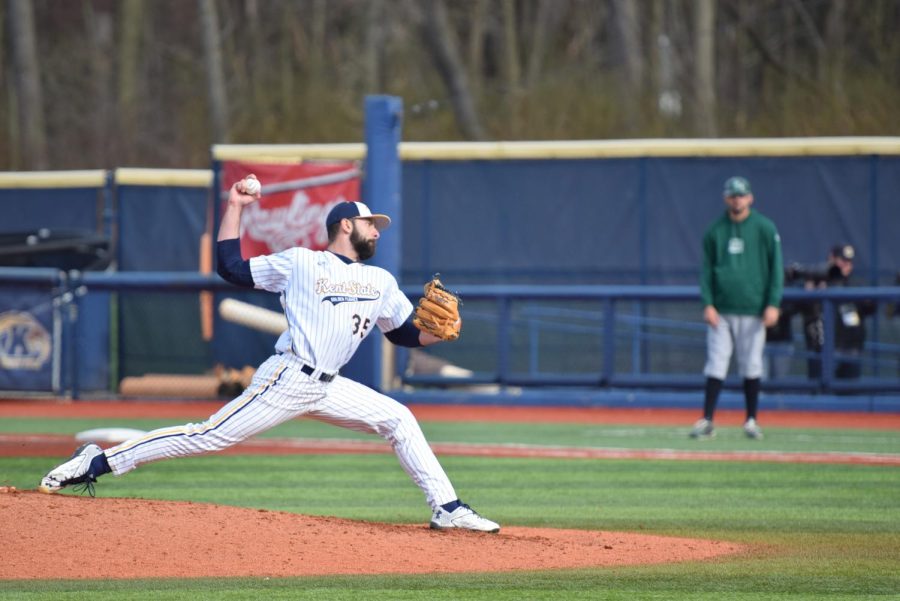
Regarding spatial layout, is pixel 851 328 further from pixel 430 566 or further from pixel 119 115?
pixel 119 115

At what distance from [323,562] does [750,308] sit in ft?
18.9

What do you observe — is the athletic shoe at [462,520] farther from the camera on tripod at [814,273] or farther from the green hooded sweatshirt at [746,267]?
the camera on tripod at [814,273]

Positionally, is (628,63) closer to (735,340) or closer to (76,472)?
(735,340)

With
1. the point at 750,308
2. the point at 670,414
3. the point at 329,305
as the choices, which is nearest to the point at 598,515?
the point at 329,305

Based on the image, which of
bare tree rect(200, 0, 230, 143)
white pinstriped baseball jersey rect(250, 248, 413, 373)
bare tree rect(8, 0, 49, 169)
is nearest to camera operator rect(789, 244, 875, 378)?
white pinstriped baseball jersey rect(250, 248, 413, 373)

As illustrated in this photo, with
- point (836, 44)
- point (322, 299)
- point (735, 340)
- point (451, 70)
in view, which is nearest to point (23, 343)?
point (735, 340)

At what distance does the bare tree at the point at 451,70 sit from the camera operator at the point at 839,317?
24.2 ft

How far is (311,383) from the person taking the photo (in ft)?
21.3

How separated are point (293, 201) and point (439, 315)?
8.58 meters

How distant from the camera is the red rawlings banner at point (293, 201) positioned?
1477 centimetres

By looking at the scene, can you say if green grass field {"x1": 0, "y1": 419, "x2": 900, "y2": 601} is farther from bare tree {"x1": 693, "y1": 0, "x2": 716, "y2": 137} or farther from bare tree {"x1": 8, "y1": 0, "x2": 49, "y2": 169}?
bare tree {"x1": 8, "y1": 0, "x2": 49, "y2": 169}

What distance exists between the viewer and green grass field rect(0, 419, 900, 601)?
18.2ft

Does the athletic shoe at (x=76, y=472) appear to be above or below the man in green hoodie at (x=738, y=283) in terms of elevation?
below

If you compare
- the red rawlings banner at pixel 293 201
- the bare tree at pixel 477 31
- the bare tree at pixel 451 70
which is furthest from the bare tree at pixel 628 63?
the red rawlings banner at pixel 293 201
